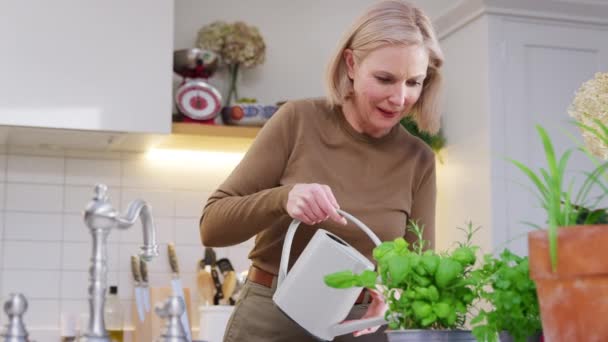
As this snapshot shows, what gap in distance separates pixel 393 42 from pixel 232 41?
1656 millimetres

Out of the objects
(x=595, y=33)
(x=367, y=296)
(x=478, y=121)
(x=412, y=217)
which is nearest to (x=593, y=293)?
(x=367, y=296)

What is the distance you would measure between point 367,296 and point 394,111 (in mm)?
324

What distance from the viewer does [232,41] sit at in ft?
10.5

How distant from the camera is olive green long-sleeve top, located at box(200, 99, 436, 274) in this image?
160cm

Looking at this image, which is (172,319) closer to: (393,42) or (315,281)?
(315,281)

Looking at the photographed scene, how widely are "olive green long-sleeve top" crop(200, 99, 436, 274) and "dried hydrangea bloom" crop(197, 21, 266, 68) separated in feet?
4.91

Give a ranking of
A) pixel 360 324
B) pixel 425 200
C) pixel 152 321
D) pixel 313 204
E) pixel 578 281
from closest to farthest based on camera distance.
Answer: pixel 578 281
pixel 360 324
pixel 313 204
pixel 425 200
pixel 152 321

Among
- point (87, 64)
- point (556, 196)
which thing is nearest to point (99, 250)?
point (556, 196)

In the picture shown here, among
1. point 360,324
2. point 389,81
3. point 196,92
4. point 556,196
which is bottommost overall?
point 360,324

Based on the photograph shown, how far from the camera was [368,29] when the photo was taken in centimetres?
165

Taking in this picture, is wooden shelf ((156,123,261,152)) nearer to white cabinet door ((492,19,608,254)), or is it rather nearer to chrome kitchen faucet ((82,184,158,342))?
white cabinet door ((492,19,608,254))

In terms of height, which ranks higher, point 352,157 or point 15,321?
point 352,157

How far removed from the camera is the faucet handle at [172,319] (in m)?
0.91

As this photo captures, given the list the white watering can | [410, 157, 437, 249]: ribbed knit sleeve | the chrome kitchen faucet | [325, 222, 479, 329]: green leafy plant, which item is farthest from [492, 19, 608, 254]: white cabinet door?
the chrome kitchen faucet
